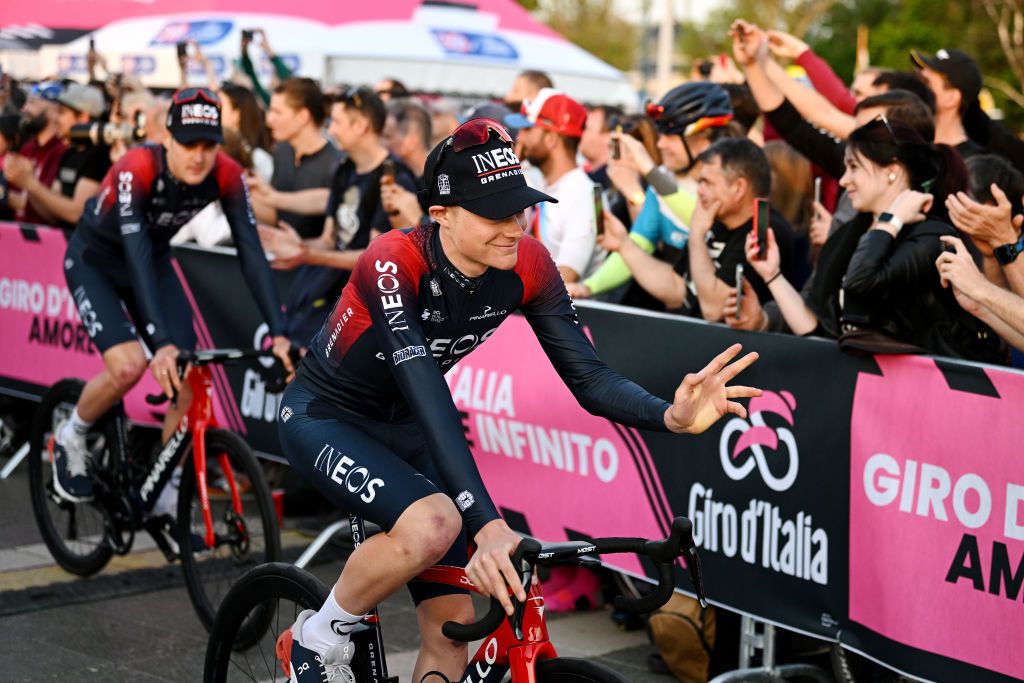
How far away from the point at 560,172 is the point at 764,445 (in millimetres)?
2622

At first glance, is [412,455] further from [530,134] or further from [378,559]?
[530,134]

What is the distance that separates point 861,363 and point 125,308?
3.78 m

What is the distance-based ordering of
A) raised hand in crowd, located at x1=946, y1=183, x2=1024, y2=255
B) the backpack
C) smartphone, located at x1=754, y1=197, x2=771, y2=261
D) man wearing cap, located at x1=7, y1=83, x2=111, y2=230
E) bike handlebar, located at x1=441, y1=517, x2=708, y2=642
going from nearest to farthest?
bike handlebar, located at x1=441, y1=517, x2=708, y2=642
raised hand in crowd, located at x1=946, y1=183, x2=1024, y2=255
smartphone, located at x1=754, y1=197, x2=771, y2=261
the backpack
man wearing cap, located at x1=7, y1=83, x2=111, y2=230

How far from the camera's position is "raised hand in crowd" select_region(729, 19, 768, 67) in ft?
22.9

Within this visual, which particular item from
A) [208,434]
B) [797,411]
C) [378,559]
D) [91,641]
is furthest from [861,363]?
[91,641]

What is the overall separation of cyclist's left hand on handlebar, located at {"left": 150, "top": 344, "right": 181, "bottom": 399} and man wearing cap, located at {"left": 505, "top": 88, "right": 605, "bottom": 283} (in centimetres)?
213

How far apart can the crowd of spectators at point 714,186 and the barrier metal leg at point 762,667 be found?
1.21 meters

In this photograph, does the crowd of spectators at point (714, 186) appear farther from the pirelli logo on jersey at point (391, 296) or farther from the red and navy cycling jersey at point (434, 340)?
the pirelli logo on jersey at point (391, 296)

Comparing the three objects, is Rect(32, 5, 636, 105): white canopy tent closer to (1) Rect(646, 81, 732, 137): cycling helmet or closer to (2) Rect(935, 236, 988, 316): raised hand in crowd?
(1) Rect(646, 81, 732, 137): cycling helmet

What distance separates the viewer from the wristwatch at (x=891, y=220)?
4902mm

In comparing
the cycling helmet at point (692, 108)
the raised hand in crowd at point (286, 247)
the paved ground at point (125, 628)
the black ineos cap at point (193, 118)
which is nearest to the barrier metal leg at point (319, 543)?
the paved ground at point (125, 628)

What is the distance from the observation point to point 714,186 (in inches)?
234

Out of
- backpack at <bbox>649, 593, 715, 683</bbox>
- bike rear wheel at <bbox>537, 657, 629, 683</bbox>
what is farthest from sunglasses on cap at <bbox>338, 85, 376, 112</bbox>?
bike rear wheel at <bbox>537, 657, 629, 683</bbox>

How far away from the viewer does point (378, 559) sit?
11.9 ft
